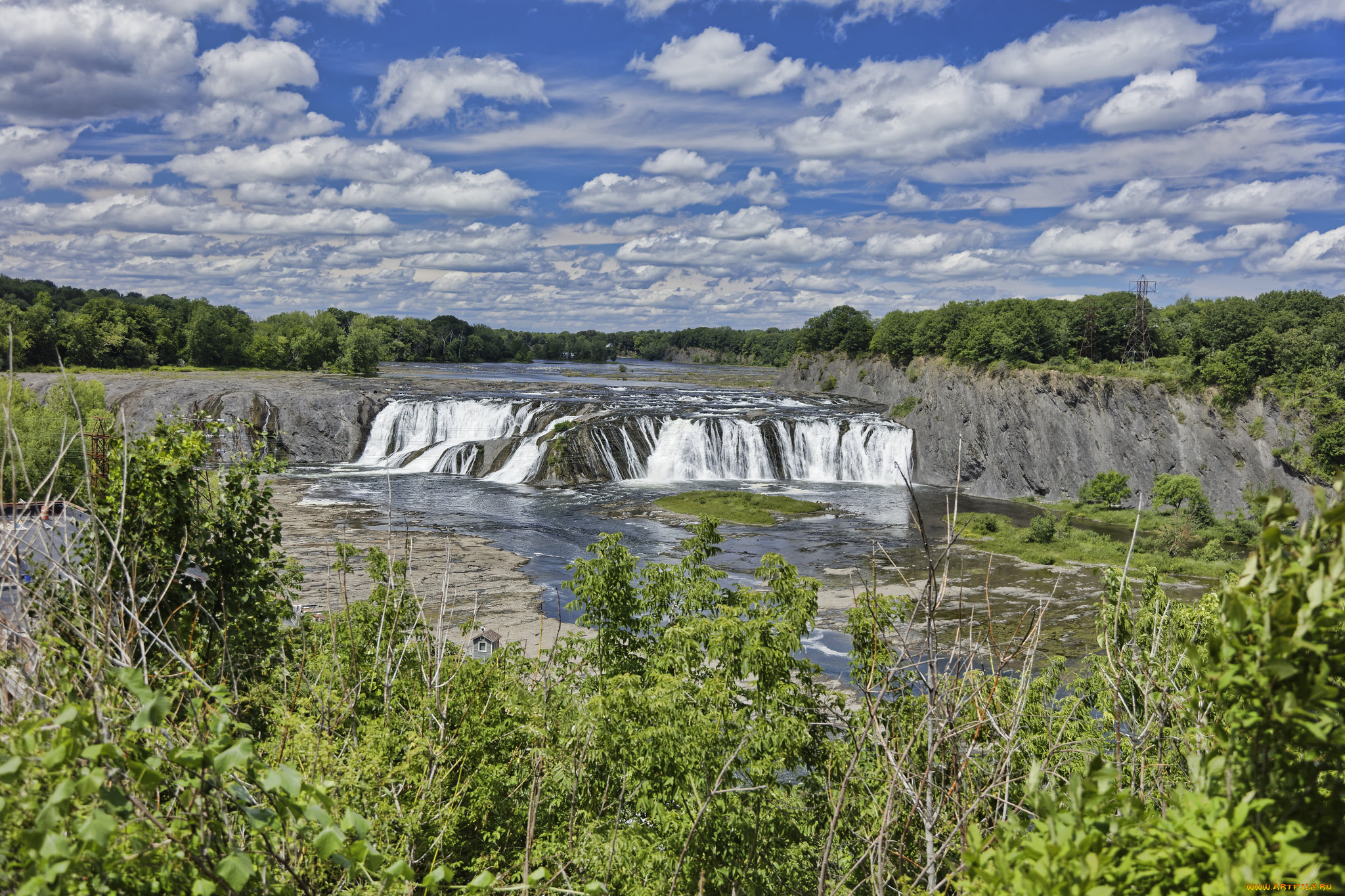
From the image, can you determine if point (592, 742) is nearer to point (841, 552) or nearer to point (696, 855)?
point (696, 855)

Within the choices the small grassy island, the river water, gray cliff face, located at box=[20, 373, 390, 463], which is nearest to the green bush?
the river water

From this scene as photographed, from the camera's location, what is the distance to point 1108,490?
5388cm

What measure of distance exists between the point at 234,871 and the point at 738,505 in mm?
44959

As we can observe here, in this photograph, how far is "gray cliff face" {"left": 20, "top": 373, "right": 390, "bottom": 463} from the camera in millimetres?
64250

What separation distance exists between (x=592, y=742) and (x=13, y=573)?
549 cm

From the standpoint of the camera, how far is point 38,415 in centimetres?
4034

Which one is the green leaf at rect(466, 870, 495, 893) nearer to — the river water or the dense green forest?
the dense green forest

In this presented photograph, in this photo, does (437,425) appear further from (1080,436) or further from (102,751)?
(102,751)

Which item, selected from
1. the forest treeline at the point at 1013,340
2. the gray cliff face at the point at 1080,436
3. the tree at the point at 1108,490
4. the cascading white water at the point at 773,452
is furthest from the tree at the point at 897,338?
the tree at the point at 1108,490

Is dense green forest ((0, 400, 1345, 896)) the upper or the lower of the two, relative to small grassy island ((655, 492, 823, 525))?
upper

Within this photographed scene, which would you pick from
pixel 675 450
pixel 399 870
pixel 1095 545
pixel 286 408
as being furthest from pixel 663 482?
pixel 399 870

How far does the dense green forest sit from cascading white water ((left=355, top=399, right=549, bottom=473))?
49.4m

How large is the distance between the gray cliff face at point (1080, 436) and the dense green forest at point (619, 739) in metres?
46.5

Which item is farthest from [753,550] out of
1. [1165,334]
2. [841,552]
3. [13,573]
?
[1165,334]
